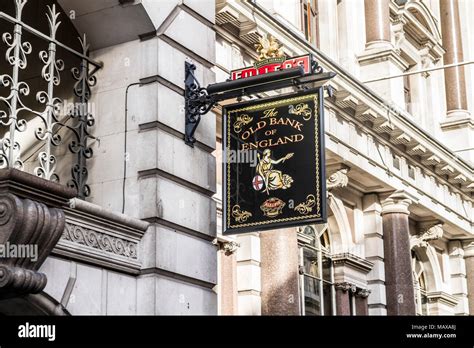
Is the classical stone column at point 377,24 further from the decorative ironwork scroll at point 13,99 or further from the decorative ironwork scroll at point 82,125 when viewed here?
the decorative ironwork scroll at point 13,99

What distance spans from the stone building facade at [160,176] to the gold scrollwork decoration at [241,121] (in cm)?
33

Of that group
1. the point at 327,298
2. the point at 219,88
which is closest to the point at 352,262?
the point at 327,298

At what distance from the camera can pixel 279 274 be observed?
18219 millimetres

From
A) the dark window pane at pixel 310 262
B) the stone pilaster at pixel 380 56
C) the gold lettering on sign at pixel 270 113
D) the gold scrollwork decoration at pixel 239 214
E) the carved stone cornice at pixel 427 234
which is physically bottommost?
the gold scrollwork decoration at pixel 239 214

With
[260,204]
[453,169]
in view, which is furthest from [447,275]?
[260,204]

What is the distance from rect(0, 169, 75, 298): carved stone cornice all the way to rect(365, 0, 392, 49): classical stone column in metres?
15.5

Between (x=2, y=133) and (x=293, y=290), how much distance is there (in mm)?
6855

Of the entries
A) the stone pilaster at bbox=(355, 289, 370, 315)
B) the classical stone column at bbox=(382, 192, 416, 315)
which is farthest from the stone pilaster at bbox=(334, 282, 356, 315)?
the classical stone column at bbox=(382, 192, 416, 315)

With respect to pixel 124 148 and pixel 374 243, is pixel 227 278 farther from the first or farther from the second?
pixel 374 243

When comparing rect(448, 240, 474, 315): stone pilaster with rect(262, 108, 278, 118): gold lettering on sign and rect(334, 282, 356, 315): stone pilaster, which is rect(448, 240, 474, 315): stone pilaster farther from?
rect(262, 108, 278, 118): gold lettering on sign

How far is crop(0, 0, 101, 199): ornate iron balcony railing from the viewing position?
36.7 feet

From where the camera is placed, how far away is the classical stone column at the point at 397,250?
2289cm

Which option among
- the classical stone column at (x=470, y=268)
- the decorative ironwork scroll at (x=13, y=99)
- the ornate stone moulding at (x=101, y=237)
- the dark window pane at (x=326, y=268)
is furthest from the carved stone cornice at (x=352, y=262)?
the decorative ironwork scroll at (x=13, y=99)
